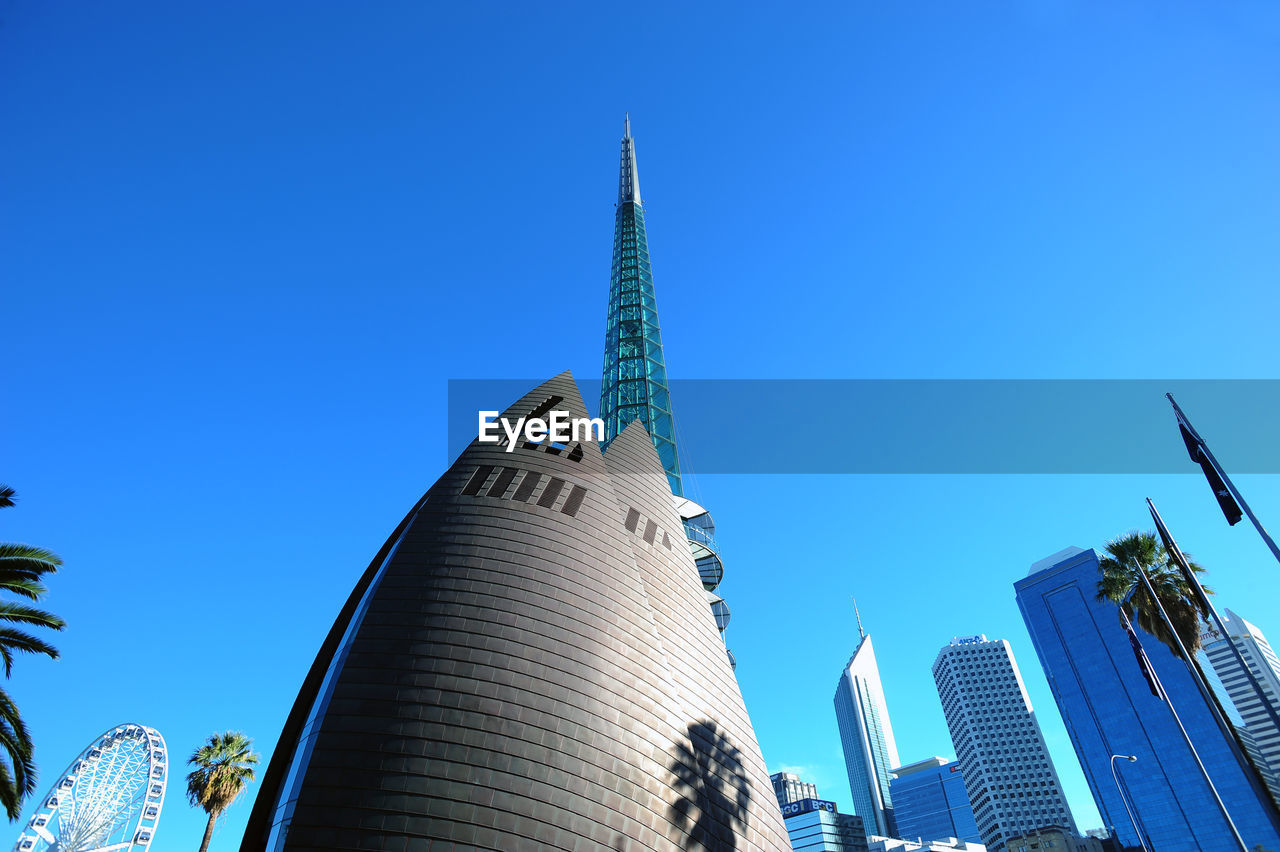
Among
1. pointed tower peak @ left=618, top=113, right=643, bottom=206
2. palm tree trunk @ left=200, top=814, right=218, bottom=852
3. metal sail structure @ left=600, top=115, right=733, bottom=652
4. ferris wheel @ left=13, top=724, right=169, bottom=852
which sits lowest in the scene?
palm tree trunk @ left=200, top=814, right=218, bottom=852

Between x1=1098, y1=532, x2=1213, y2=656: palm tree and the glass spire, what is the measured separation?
27.8 meters

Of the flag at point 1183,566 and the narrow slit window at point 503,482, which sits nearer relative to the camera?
the flag at point 1183,566

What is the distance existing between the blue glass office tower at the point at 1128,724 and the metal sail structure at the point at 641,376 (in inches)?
3965

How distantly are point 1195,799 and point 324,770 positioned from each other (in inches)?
6909

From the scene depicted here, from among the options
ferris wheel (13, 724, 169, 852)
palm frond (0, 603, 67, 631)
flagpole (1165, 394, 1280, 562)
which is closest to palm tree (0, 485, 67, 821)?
palm frond (0, 603, 67, 631)

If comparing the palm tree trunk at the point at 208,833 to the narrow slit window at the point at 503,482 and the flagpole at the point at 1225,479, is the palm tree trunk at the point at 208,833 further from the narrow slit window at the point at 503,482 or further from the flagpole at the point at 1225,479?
the flagpole at the point at 1225,479

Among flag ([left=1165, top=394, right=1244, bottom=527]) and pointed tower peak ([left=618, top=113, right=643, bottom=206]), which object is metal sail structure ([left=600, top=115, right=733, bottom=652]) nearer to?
pointed tower peak ([left=618, top=113, right=643, bottom=206])

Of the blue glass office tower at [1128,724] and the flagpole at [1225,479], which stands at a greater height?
the blue glass office tower at [1128,724]

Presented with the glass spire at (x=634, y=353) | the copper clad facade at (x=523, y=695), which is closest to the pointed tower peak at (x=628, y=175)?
the glass spire at (x=634, y=353)

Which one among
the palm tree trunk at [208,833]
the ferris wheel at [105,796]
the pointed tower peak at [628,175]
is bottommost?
the palm tree trunk at [208,833]

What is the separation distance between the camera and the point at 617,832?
82.8ft

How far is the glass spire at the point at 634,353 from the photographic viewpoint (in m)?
56.3

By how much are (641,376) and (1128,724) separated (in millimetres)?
152969

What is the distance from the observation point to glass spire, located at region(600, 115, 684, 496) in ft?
185
